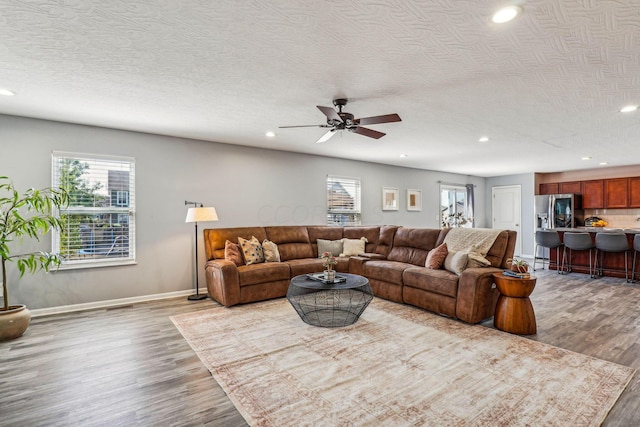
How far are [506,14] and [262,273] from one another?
381 cm

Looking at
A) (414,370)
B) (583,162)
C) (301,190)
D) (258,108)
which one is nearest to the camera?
(414,370)

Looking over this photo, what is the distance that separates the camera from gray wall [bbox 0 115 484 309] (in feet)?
13.0

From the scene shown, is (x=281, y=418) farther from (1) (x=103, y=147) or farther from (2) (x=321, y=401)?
(1) (x=103, y=147)

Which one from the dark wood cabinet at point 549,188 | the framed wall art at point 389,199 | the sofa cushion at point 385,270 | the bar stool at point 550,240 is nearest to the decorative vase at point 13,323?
the sofa cushion at point 385,270

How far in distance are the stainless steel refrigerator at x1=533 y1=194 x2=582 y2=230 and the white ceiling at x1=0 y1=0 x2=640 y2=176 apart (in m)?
4.09

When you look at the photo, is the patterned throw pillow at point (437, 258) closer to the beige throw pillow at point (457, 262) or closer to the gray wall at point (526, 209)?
the beige throw pillow at point (457, 262)

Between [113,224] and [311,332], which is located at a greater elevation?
[113,224]

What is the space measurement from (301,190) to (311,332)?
11.2 feet

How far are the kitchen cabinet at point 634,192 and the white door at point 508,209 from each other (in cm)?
228

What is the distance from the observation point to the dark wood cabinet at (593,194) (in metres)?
7.93

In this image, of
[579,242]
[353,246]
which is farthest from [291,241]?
[579,242]

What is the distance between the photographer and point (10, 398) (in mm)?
2184

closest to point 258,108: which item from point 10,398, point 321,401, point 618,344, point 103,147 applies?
point 103,147

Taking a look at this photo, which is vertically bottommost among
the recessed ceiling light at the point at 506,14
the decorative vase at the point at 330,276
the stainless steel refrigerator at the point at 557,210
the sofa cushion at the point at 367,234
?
the decorative vase at the point at 330,276
